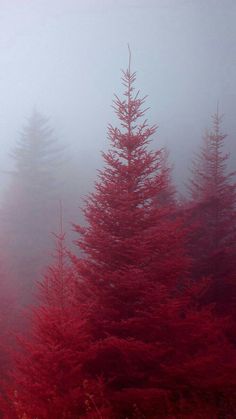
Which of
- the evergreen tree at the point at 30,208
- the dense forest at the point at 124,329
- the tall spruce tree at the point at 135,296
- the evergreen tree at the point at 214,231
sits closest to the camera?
the dense forest at the point at 124,329

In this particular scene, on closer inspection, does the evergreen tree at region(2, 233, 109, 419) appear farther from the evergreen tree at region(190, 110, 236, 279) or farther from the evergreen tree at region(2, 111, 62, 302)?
the evergreen tree at region(2, 111, 62, 302)

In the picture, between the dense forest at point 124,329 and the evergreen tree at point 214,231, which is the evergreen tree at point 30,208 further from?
the dense forest at point 124,329

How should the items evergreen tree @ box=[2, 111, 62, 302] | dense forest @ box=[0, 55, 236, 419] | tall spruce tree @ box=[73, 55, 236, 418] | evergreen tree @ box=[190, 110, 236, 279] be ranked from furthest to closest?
evergreen tree @ box=[2, 111, 62, 302]
evergreen tree @ box=[190, 110, 236, 279]
tall spruce tree @ box=[73, 55, 236, 418]
dense forest @ box=[0, 55, 236, 419]

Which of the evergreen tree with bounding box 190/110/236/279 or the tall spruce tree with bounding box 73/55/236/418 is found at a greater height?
the evergreen tree with bounding box 190/110/236/279

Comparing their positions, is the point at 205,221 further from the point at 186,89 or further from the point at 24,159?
the point at 186,89

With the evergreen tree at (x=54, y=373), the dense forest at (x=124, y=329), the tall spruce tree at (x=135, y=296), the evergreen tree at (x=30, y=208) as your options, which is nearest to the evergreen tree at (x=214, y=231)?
the dense forest at (x=124, y=329)

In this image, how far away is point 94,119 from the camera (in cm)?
7588

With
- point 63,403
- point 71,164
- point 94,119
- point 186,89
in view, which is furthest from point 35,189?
point 186,89

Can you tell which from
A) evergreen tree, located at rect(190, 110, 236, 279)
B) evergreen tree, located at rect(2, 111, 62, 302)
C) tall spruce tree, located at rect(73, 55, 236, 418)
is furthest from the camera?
evergreen tree, located at rect(2, 111, 62, 302)

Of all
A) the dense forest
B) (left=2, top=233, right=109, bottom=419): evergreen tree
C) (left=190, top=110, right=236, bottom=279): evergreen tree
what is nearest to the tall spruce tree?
the dense forest

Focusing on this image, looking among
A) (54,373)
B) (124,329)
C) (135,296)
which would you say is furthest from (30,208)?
(54,373)

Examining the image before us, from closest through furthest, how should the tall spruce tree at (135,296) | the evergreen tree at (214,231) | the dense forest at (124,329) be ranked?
1. the dense forest at (124,329)
2. the tall spruce tree at (135,296)
3. the evergreen tree at (214,231)

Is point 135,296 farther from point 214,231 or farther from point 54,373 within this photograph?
point 214,231

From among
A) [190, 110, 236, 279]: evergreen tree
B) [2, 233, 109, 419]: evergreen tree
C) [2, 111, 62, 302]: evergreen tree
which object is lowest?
[2, 233, 109, 419]: evergreen tree
